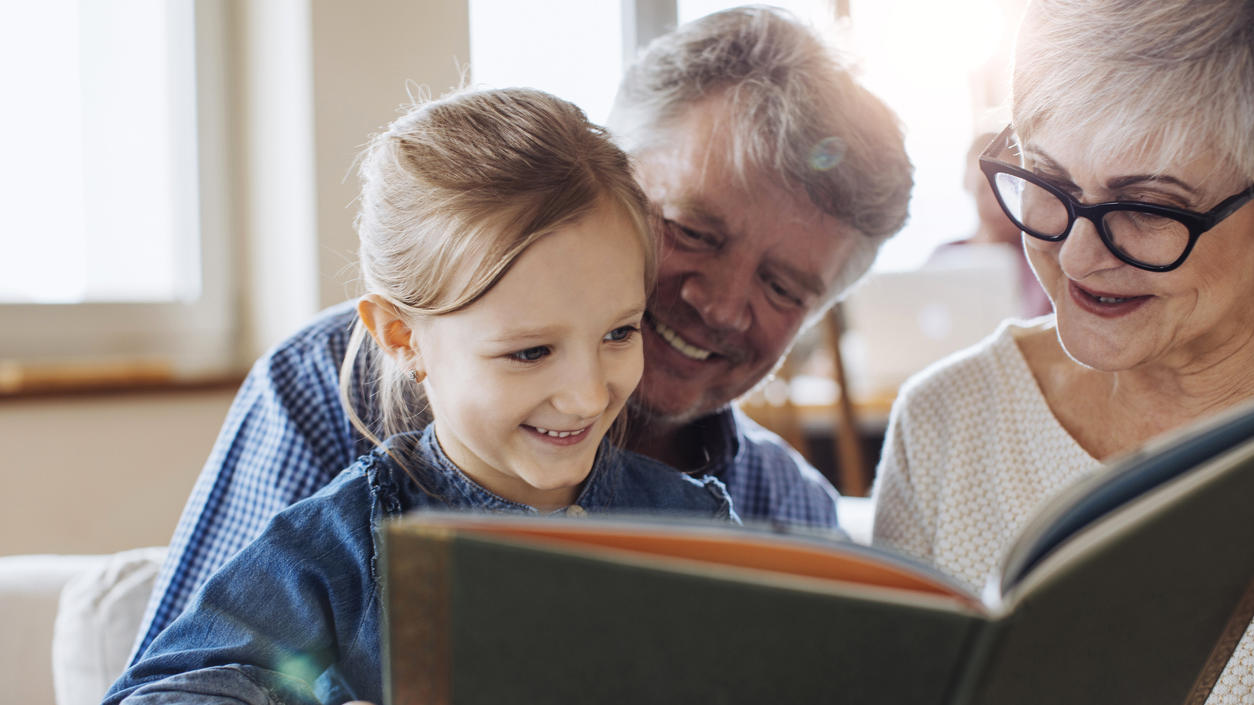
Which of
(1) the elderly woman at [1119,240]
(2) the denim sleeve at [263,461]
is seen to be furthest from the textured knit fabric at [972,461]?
(2) the denim sleeve at [263,461]

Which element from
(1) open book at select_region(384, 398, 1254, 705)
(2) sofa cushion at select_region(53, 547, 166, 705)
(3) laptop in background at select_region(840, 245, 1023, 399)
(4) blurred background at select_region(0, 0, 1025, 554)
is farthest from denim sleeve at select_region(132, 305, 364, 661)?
(3) laptop in background at select_region(840, 245, 1023, 399)

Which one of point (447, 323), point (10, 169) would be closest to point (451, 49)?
point (10, 169)

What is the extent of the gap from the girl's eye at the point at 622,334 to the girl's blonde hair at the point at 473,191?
0.32 feet

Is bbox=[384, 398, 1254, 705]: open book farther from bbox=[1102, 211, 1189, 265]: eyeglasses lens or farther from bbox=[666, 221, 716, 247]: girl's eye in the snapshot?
bbox=[666, 221, 716, 247]: girl's eye

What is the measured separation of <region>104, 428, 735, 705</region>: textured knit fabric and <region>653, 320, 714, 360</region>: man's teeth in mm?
333

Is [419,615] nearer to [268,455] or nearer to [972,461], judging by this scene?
[268,455]

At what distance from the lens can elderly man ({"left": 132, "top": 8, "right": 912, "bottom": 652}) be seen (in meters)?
1.30

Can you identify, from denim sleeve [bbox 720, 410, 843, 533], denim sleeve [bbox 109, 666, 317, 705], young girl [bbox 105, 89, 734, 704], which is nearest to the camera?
denim sleeve [bbox 109, 666, 317, 705]

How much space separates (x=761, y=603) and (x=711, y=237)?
2.89 feet

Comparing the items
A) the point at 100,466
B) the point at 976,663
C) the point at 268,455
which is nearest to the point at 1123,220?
the point at 976,663

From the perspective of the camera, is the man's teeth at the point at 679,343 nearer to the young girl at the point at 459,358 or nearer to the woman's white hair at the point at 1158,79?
the young girl at the point at 459,358

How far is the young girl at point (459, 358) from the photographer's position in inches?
38.3

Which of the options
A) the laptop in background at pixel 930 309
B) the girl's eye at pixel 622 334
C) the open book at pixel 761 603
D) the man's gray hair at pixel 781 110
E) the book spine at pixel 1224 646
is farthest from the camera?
the laptop in background at pixel 930 309

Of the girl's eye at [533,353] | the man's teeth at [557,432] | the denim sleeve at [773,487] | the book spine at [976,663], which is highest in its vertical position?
the girl's eye at [533,353]
